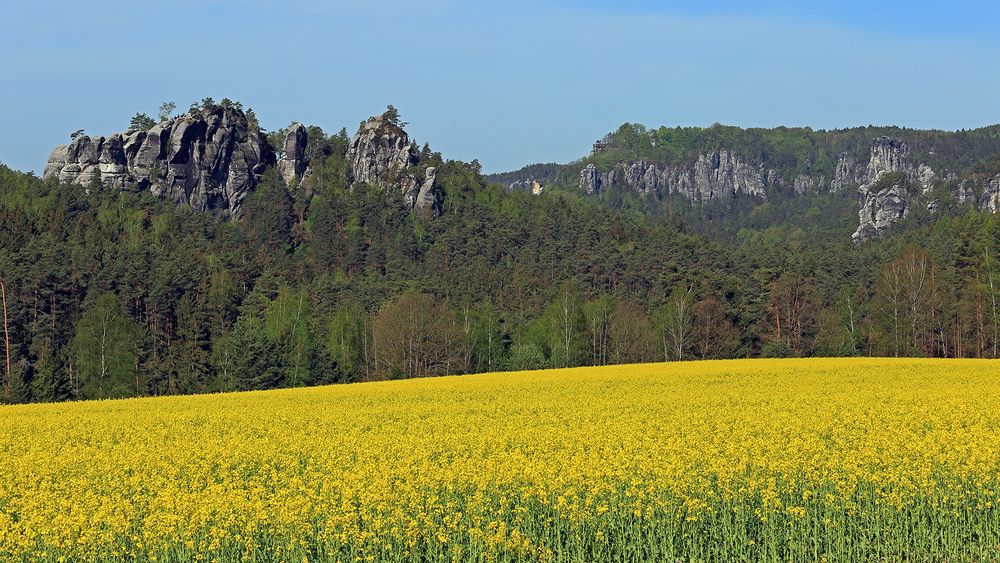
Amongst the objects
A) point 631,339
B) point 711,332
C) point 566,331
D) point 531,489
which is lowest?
point 531,489

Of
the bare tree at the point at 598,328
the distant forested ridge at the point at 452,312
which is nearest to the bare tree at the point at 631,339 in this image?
the distant forested ridge at the point at 452,312

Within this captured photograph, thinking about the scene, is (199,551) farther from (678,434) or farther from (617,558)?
(678,434)

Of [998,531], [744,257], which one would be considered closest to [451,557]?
[998,531]

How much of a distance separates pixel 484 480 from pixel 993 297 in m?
92.9

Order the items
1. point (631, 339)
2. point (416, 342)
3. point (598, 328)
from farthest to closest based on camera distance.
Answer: point (598, 328), point (631, 339), point (416, 342)

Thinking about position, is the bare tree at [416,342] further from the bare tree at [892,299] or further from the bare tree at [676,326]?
the bare tree at [892,299]

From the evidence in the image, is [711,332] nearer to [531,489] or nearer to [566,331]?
[566,331]

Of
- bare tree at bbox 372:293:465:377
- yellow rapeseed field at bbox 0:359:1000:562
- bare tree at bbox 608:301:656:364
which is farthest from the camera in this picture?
bare tree at bbox 608:301:656:364

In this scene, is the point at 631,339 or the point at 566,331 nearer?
the point at 566,331

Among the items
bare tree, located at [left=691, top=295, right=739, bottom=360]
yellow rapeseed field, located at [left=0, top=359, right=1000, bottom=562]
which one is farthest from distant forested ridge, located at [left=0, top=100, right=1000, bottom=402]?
yellow rapeseed field, located at [left=0, top=359, right=1000, bottom=562]

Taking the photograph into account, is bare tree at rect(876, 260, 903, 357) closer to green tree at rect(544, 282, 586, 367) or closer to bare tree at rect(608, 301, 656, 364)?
bare tree at rect(608, 301, 656, 364)

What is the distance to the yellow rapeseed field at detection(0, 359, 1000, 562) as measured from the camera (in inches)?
711

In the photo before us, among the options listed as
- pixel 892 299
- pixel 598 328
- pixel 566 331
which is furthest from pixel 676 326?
pixel 892 299

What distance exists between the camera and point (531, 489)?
19.7 m
